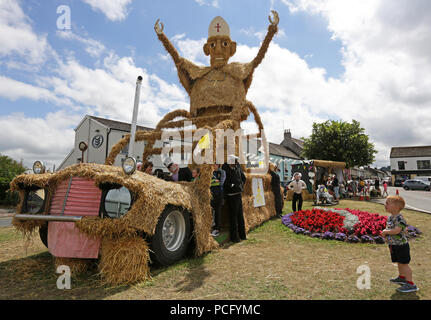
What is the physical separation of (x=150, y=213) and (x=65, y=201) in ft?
4.21

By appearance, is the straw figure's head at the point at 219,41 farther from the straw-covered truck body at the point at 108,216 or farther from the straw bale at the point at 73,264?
the straw bale at the point at 73,264

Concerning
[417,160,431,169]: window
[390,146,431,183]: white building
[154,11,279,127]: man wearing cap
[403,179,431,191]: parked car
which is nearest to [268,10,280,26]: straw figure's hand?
[154,11,279,127]: man wearing cap

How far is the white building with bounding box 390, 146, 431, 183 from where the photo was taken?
59.2m

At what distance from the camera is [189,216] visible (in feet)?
14.6

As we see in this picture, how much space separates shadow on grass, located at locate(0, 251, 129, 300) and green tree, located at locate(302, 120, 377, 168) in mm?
25824

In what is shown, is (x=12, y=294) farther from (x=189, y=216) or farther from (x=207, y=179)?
(x=207, y=179)

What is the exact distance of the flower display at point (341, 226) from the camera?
6020 millimetres

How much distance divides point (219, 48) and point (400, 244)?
7.11 m

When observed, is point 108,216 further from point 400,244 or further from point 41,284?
point 400,244

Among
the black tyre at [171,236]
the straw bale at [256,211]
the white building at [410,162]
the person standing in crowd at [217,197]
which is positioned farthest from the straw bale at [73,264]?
the white building at [410,162]

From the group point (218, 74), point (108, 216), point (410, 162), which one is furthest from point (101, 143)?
point (410, 162)

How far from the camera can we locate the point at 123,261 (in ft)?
11.1

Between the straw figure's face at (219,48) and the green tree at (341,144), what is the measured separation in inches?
806
